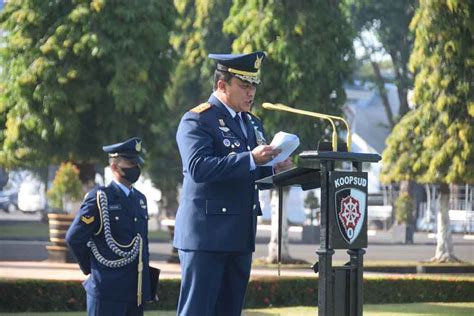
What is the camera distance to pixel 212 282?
5.81 m

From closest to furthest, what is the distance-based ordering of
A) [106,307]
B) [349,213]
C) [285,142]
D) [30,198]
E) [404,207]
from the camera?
1. [285,142]
2. [349,213]
3. [106,307]
4. [404,207]
5. [30,198]

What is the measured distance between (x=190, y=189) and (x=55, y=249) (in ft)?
49.5

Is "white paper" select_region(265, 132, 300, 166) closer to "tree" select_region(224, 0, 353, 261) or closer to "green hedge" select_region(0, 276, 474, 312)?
"green hedge" select_region(0, 276, 474, 312)

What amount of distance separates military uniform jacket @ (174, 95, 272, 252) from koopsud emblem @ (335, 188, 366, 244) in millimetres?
515

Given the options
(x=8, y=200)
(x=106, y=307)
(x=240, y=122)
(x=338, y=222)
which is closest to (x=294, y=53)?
(x=106, y=307)

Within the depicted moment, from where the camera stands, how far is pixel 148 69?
1967 centimetres

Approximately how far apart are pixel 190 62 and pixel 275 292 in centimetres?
1615

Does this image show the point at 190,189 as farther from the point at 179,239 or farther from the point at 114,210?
the point at 114,210

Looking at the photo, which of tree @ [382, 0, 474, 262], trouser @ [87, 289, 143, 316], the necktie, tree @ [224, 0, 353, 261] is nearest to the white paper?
the necktie

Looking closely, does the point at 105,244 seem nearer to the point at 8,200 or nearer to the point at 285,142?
the point at 285,142

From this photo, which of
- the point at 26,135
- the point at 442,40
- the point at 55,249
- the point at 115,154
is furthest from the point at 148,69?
the point at 115,154

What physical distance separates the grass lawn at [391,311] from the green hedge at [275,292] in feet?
0.92

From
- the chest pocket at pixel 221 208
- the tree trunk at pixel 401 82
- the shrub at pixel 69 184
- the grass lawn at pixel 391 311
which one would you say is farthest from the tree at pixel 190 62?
the chest pocket at pixel 221 208

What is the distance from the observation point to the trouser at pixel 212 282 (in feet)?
19.1
